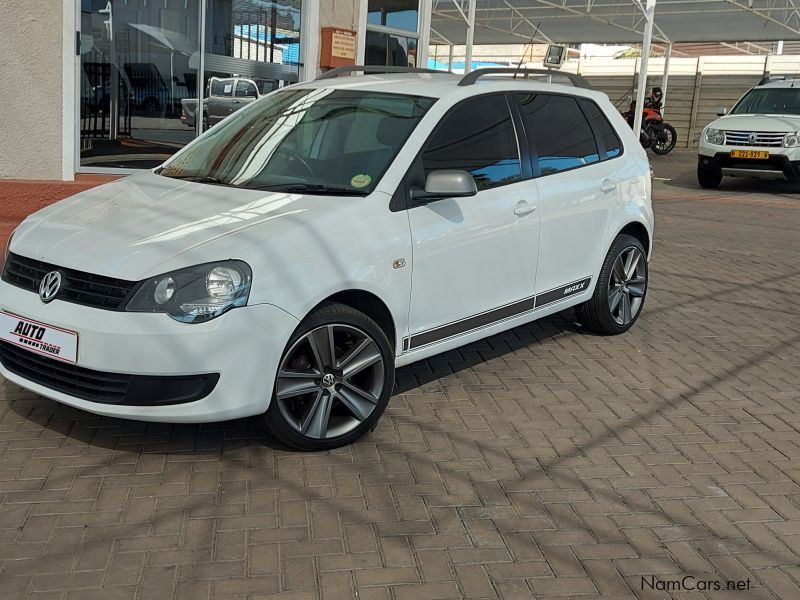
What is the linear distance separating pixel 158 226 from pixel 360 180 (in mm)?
1028

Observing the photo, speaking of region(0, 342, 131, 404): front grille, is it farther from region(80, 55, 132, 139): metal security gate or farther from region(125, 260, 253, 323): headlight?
region(80, 55, 132, 139): metal security gate

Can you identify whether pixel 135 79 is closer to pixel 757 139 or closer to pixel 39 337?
pixel 39 337

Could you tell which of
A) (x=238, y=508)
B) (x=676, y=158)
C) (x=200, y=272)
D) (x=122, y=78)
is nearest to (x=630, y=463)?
(x=238, y=508)

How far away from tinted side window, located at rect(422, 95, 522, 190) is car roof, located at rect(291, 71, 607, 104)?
0.09 m

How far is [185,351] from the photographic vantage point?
12.1 feet

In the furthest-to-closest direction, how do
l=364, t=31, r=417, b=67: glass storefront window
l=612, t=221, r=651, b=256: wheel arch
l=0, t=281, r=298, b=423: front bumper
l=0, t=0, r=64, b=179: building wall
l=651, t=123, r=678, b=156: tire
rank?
l=651, t=123, r=678, b=156: tire, l=364, t=31, r=417, b=67: glass storefront window, l=0, t=0, r=64, b=179: building wall, l=612, t=221, r=651, b=256: wheel arch, l=0, t=281, r=298, b=423: front bumper

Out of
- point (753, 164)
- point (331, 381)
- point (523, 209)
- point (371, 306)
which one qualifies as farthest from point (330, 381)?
point (753, 164)

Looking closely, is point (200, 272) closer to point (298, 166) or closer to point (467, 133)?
point (298, 166)

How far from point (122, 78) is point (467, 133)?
5.96m

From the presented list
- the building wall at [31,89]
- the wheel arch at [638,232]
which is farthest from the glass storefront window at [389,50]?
the wheel arch at [638,232]

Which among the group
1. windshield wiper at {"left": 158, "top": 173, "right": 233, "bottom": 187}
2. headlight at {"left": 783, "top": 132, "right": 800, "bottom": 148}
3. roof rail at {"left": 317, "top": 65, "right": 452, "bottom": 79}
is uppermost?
roof rail at {"left": 317, "top": 65, "right": 452, "bottom": 79}

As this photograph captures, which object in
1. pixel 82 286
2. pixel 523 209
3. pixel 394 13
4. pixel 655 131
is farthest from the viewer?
pixel 655 131

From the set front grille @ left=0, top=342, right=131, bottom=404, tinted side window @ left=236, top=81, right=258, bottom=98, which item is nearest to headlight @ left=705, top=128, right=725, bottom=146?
tinted side window @ left=236, top=81, right=258, bottom=98

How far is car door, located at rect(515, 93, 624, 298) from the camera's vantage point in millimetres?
5441
